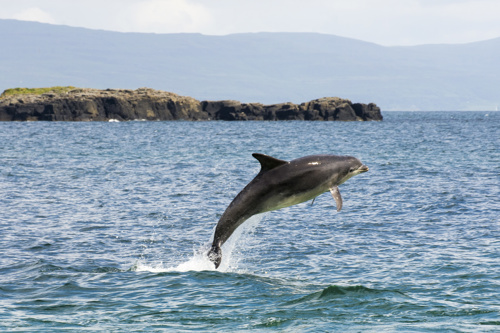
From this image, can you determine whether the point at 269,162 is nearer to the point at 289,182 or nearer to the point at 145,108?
the point at 289,182

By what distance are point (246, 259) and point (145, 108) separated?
139496 millimetres

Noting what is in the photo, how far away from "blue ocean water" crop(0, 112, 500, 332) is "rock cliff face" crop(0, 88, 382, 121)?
11164 centimetres

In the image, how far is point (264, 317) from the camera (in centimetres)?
1287

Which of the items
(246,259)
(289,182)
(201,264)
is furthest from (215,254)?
(246,259)

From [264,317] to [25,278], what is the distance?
652cm

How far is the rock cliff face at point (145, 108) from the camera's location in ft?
474

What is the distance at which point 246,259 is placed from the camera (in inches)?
739

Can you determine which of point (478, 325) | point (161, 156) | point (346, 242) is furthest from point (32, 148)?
point (478, 325)

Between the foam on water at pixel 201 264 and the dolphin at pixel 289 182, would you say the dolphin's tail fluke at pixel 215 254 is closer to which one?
the dolphin at pixel 289 182

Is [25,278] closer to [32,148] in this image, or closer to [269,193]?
[269,193]

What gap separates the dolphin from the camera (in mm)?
13000

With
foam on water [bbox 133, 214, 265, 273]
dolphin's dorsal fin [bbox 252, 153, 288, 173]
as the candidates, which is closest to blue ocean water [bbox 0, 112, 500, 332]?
foam on water [bbox 133, 214, 265, 273]

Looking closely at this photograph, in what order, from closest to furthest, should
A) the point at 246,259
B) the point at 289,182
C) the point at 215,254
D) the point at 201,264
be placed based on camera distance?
the point at 289,182 → the point at 215,254 → the point at 201,264 → the point at 246,259

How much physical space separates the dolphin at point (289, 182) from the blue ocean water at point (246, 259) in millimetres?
1700
